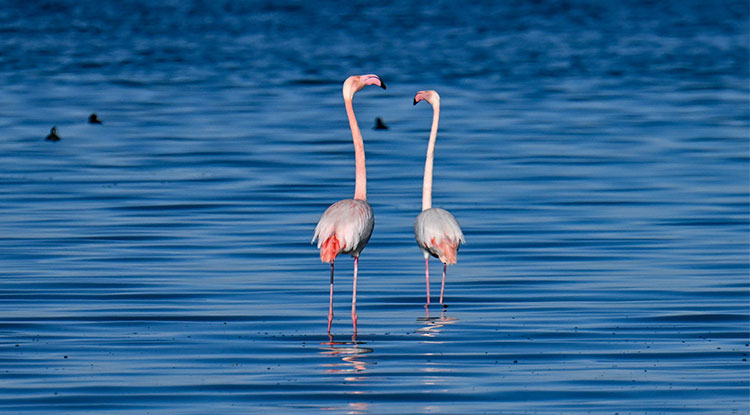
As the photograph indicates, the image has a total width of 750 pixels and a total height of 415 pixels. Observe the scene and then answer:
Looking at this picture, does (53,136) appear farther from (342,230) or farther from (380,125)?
(342,230)

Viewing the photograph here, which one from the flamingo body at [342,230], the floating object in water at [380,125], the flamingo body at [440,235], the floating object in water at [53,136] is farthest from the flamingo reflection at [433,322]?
the floating object in water at [380,125]

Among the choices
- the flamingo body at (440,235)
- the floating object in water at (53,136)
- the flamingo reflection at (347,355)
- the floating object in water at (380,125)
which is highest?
the floating object in water at (380,125)

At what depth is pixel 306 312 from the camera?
1305cm

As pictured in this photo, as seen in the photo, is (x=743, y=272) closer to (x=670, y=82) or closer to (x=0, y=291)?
(x=0, y=291)

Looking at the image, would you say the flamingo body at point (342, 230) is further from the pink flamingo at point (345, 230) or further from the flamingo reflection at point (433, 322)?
the flamingo reflection at point (433, 322)


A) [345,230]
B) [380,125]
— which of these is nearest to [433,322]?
[345,230]

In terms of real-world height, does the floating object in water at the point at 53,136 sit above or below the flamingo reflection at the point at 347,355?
above

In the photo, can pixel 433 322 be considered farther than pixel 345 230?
Yes

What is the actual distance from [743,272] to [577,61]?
3589 cm

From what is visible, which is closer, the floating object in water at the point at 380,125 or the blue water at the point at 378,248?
the blue water at the point at 378,248

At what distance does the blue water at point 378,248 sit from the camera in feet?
34.1

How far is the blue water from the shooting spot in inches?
409

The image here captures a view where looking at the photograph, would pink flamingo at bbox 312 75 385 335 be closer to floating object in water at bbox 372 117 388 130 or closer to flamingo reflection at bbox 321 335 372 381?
flamingo reflection at bbox 321 335 372 381

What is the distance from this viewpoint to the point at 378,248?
1666cm
